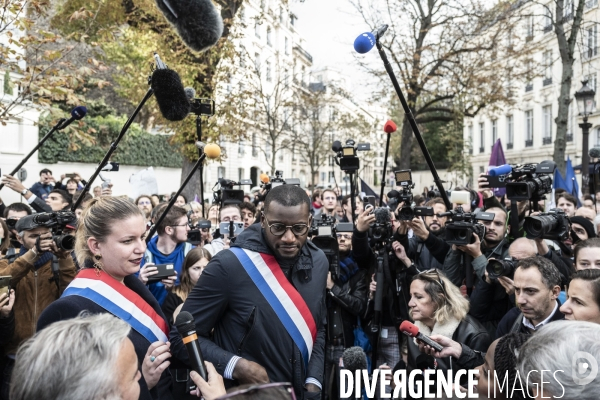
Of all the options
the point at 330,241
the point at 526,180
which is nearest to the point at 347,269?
the point at 330,241

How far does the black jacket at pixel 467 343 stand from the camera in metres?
3.26

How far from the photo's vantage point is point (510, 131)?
39938 mm

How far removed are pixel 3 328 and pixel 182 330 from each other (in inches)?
80.8

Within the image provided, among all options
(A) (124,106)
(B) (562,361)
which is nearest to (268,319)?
(B) (562,361)

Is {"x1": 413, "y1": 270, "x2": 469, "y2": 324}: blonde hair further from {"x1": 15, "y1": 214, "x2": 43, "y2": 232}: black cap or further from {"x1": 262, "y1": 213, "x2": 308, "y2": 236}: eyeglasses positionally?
{"x1": 15, "y1": 214, "x2": 43, "y2": 232}: black cap

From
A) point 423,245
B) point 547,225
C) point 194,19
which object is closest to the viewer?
point 194,19

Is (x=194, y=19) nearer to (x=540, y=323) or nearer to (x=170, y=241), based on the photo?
(x=540, y=323)

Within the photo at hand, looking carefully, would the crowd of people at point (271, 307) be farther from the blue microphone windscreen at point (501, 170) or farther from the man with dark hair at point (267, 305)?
the blue microphone windscreen at point (501, 170)

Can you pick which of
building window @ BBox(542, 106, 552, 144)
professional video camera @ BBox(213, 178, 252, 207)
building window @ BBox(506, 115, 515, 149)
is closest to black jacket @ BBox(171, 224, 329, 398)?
professional video camera @ BBox(213, 178, 252, 207)

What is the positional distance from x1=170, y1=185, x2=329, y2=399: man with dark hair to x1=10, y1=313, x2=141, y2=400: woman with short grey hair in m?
0.99

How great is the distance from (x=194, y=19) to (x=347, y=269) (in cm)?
322

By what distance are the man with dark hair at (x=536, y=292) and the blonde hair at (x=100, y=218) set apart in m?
2.42

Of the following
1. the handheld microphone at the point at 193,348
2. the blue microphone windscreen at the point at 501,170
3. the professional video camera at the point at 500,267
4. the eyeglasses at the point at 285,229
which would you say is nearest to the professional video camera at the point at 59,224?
the eyeglasses at the point at 285,229

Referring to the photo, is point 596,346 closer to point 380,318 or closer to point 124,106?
point 380,318
